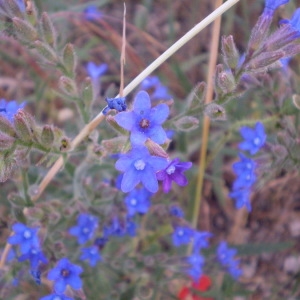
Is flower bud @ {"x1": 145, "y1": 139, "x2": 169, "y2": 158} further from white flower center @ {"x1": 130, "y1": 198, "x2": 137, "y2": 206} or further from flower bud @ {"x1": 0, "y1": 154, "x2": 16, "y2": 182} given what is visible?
white flower center @ {"x1": 130, "y1": 198, "x2": 137, "y2": 206}

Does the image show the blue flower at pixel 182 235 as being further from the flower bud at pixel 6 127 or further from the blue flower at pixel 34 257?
the flower bud at pixel 6 127

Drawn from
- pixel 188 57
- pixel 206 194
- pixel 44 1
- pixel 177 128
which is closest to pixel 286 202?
pixel 206 194

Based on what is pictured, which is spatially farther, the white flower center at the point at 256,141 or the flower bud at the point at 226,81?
the white flower center at the point at 256,141

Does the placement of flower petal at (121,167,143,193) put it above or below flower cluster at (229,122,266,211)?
below

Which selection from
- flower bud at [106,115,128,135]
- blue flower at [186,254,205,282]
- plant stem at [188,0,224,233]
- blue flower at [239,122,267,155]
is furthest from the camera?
blue flower at [186,254,205,282]

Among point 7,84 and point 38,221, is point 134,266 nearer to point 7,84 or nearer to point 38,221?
point 38,221

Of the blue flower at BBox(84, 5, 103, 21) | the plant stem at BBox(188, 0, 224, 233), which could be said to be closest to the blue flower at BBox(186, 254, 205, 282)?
the plant stem at BBox(188, 0, 224, 233)

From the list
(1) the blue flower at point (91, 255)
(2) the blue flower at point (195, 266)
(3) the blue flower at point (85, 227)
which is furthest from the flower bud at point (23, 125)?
(2) the blue flower at point (195, 266)
